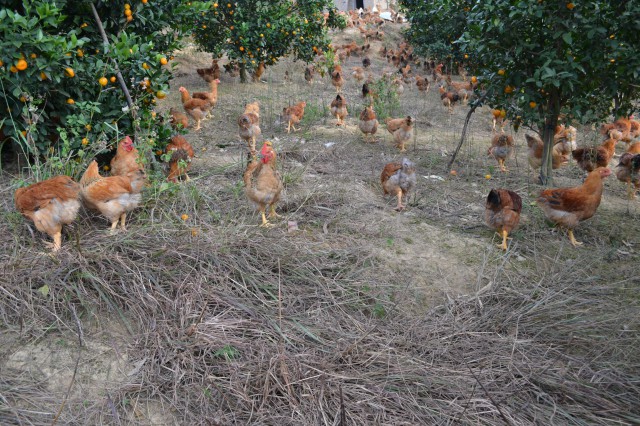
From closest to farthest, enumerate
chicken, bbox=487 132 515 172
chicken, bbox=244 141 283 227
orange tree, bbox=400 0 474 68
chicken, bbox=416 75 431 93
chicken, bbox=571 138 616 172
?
chicken, bbox=244 141 283 227, chicken, bbox=571 138 616 172, chicken, bbox=487 132 515 172, chicken, bbox=416 75 431 93, orange tree, bbox=400 0 474 68

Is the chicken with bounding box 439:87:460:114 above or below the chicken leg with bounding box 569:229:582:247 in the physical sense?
above

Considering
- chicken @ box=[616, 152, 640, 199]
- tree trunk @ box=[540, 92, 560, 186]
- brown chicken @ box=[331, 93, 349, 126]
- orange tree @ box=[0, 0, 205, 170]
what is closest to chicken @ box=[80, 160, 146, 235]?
orange tree @ box=[0, 0, 205, 170]

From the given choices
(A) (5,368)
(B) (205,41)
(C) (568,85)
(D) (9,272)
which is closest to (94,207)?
(D) (9,272)

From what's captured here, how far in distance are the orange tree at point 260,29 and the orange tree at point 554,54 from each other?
5.79m

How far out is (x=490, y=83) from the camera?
6.70 m

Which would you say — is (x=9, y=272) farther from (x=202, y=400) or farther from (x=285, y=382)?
(x=285, y=382)

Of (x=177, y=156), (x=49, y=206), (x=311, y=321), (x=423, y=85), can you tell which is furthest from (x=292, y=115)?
(x=423, y=85)

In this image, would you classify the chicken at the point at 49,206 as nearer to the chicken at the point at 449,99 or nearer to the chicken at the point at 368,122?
the chicken at the point at 368,122

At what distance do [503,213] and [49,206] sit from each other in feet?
13.2

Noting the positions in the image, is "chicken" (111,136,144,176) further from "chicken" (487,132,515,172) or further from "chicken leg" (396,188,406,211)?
"chicken" (487,132,515,172)

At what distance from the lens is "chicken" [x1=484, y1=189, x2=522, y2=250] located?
4.90 metres

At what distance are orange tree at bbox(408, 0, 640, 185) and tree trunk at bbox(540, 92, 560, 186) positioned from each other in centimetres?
1

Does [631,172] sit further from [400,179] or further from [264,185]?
[264,185]

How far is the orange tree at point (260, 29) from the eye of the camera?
11164mm
